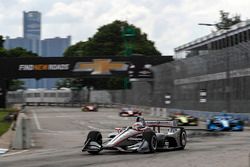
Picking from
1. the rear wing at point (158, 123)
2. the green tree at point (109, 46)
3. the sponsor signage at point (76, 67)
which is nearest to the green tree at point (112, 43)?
the green tree at point (109, 46)

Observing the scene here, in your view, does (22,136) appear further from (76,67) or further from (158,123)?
(76,67)

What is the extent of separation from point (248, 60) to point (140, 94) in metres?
36.6

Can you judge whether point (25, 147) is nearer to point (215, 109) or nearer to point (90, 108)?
point (215, 109)

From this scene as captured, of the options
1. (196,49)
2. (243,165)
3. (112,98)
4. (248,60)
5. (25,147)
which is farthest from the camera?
(112,98)

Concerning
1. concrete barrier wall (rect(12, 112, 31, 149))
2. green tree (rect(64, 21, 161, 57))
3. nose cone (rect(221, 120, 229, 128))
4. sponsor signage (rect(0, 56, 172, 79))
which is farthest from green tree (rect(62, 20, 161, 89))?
concrete barrier wall (rect(12, 112, 31, 149))

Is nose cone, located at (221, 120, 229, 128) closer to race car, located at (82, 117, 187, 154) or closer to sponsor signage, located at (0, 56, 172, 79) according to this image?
race car, located at (82, 117, 187, 154)

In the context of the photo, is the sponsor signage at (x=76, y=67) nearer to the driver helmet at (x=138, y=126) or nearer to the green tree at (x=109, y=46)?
the green tree at (x=109, y=46)

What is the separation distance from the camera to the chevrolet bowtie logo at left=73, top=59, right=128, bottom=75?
67312 millimetres

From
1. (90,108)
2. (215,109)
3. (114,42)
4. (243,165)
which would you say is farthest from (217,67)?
(114,42)

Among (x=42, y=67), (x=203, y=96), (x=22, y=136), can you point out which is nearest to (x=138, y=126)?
(x=22, y=136)

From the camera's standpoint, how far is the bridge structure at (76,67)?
67125mm

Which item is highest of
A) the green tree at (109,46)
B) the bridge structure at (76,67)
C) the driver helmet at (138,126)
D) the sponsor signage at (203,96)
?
the green tree at (109,46)

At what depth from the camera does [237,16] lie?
112062 millimetres

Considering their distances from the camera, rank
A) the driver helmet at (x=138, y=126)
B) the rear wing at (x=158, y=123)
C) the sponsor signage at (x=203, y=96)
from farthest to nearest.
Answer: the sponsor signage at (x=203, y=96) < the rear wing at (x=158, y=123) < the driver helmet at (x=138, y=126)
